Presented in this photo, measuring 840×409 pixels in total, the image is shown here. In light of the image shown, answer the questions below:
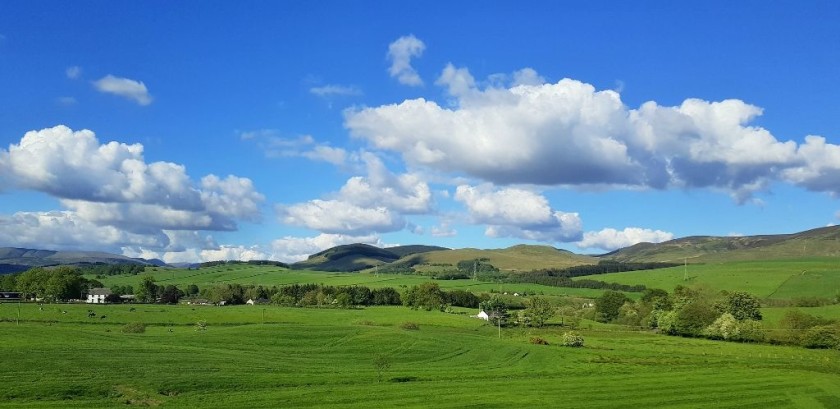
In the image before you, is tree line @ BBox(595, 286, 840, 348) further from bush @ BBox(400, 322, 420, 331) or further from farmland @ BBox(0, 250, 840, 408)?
bush @ BBox(400, 322, 420, 331)

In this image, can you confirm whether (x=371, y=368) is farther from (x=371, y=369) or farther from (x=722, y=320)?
(x=722, y=320)

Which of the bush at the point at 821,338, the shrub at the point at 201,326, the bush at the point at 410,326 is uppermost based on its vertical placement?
the shrub at the point at 201,326

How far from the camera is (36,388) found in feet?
202

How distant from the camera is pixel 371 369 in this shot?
89.4 metres

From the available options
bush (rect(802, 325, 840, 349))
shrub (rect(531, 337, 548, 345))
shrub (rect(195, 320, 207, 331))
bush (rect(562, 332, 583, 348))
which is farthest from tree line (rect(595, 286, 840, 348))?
shrub (rect(195, 320, 207, 331))

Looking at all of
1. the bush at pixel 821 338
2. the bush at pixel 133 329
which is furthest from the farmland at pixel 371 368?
the bush at pixel 821 338

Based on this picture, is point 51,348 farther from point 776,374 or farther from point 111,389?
point 776,374

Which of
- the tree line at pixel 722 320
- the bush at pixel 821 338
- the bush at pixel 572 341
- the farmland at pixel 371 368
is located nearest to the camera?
the farmland at pixel 371 368

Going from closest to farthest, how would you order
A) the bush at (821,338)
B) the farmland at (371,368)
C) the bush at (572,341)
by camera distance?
the farmland at (371,368) → the bush at (572,341) → the bush at (821,338)

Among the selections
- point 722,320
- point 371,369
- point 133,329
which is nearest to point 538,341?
point 722,320

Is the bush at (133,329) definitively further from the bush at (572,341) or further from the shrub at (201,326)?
the bush at (572,341)

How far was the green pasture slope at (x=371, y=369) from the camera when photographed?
212 ft

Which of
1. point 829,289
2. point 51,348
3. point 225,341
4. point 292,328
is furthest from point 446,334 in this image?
point 829,289

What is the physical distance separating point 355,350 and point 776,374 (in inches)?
2496
